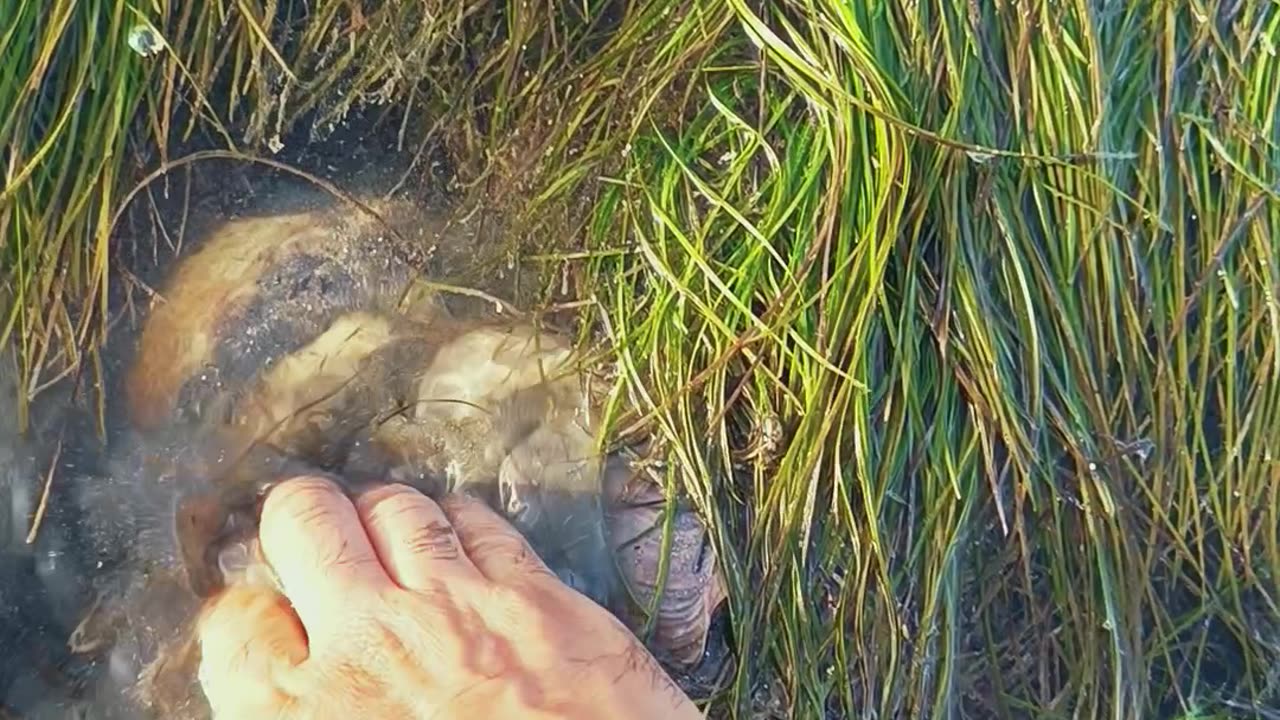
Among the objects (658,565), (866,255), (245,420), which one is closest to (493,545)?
(658,565)

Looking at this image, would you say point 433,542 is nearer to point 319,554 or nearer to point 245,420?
point 319,554

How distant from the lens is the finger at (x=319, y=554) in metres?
1.01

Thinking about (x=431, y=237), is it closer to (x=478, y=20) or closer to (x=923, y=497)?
(x=478, y=20)

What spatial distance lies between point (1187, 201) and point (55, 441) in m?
1.19

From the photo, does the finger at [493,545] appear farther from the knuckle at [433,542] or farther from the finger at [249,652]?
the finger at [249,652]

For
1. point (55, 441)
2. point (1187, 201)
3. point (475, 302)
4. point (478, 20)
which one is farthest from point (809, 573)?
point (55, 441)

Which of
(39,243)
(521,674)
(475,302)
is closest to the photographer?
(521,674)

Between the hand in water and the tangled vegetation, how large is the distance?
7.6 inches

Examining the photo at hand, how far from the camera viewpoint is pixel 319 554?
103cm

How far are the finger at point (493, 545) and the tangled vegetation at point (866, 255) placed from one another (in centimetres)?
17

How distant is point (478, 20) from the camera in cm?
121

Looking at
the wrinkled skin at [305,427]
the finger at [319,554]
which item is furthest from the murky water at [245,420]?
the finger at [319,554]

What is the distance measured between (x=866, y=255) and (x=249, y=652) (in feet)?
2.23

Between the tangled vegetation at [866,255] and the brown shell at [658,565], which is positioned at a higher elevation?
the tangled vegetation at [866,255]
